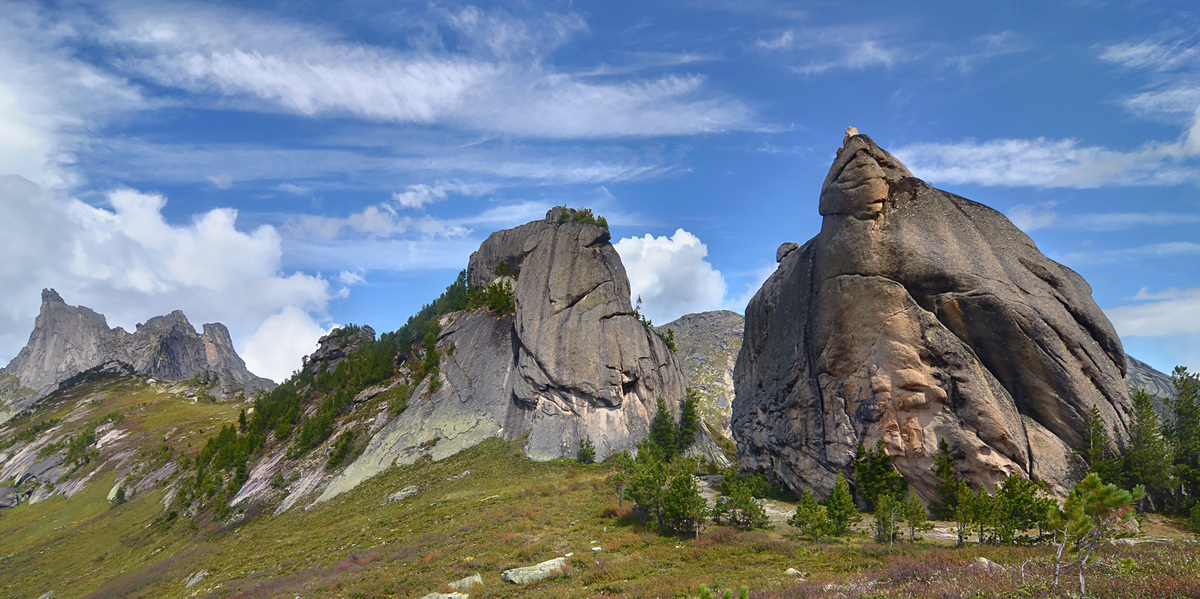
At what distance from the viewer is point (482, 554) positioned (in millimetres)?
33625

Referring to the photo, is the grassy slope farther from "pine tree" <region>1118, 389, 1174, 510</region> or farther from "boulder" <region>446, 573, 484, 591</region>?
"pine tree" <region>1118, 389, 1174, 510</region>

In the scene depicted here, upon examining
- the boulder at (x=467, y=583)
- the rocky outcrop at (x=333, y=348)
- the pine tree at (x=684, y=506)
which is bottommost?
the boulder at (x=467, y=583)

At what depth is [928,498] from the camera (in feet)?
119

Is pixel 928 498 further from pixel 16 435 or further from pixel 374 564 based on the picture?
pixel 16 435

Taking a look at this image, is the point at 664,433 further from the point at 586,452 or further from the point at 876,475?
the point at 876,475

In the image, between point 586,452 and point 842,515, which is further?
point 586,452

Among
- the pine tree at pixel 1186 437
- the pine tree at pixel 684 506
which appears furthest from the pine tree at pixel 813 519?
the pine tree at pixel 1186 437

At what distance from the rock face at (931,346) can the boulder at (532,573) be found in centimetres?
2409

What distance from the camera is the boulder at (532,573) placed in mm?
27391

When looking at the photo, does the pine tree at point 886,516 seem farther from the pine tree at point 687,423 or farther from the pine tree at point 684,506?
the pine tree at point 687,423

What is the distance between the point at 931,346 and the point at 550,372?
→ 45.7 meters

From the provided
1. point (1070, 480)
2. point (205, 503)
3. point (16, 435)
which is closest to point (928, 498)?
point (1070, 480)

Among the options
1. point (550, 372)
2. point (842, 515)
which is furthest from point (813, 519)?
point (550, 372)

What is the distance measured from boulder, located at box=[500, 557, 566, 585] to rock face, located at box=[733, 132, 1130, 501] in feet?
79.0
